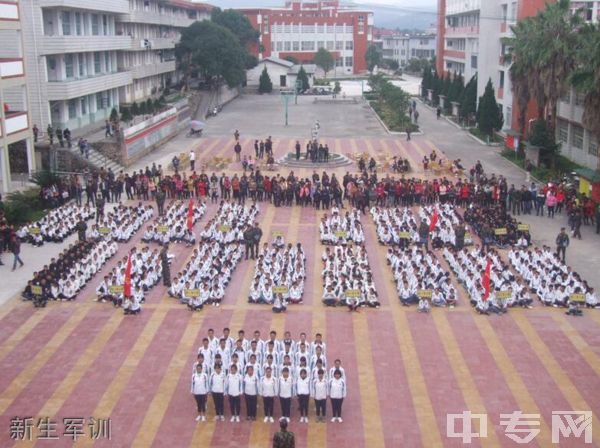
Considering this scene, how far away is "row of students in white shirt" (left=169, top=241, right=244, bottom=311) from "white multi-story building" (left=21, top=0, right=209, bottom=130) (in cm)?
2057

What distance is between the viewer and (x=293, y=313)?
18422 mm

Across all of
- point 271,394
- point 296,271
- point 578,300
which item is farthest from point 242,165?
point 271,394

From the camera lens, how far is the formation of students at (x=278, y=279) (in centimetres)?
1869

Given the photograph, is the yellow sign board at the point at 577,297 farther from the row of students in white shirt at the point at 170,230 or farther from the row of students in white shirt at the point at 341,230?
the row of students in white shirt at the point at 170,230

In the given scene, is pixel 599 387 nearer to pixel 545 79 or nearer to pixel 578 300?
pixel 578 300

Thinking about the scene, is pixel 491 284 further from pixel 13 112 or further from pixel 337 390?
pixel 13 112

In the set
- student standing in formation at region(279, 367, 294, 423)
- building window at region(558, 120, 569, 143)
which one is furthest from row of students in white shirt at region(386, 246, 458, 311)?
building window at region(558, 120, 569, 143)

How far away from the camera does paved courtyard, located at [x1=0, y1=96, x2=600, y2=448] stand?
13.0 meters

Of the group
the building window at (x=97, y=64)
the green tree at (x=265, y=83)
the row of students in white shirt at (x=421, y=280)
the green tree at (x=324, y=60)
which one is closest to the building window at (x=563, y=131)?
the row of students in white shirt at (x=421, y=280)

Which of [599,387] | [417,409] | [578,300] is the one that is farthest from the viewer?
[578,300]

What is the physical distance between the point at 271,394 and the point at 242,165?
998 inches

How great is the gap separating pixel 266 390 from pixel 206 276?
293 inches

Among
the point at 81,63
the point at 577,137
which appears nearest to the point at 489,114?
the point at 577,137

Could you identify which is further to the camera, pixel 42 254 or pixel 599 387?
pixel 42 254
